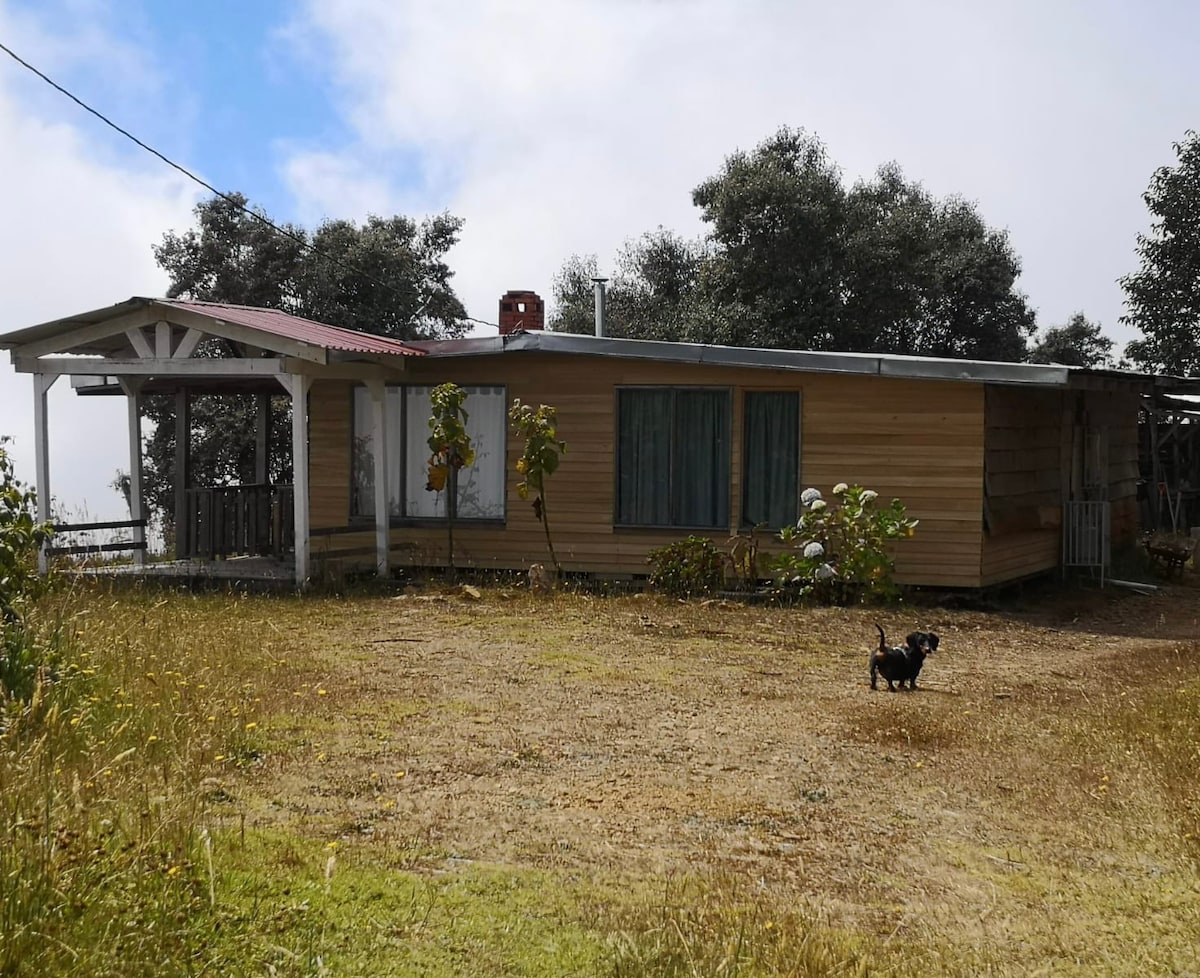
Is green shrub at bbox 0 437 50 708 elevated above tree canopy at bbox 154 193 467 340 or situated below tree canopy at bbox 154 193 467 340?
below

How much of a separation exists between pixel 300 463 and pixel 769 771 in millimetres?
7930

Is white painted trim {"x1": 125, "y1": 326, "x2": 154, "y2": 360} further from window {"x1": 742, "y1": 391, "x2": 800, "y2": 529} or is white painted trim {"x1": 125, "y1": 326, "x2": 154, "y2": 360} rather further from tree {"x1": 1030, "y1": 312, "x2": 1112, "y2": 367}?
tree {"x1": 1030, "y1": 312, "x2": 1112, "y2": 367}

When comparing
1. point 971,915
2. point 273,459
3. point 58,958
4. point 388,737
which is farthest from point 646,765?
point 273,459

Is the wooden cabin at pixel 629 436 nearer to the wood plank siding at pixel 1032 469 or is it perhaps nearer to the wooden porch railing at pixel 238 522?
the wood plank siding at pixel 1032 469

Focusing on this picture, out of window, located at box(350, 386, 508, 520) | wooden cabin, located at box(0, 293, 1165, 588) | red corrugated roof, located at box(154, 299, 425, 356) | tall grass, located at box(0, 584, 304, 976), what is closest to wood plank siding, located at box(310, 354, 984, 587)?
wooden cabin, located at box(0, 293, 1165, 588)

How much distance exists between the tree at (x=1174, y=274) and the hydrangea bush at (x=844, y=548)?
16644 mm

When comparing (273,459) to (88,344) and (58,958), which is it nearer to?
(88,344)

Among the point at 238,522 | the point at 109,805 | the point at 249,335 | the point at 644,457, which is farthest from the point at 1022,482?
the point at 109,805

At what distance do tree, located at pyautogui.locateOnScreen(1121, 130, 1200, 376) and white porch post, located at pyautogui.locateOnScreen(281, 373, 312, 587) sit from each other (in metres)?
19.8

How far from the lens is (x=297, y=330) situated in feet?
45.7

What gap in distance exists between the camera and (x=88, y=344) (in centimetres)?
1430

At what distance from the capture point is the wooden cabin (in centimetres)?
1330

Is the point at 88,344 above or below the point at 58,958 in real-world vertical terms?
above

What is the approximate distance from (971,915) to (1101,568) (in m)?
12.1
